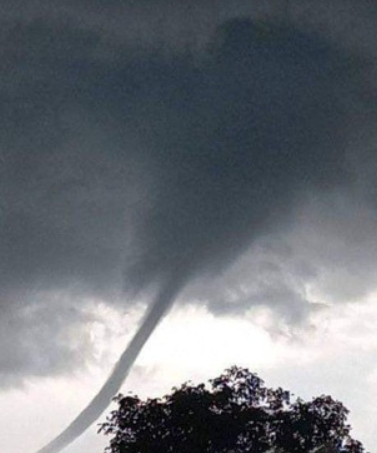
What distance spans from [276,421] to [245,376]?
612 cm

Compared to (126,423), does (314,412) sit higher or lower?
higher

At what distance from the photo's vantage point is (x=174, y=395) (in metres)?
99.0

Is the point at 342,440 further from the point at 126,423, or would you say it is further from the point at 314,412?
the point at 126,423

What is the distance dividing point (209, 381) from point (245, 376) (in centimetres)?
426

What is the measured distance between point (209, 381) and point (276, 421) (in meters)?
8.83

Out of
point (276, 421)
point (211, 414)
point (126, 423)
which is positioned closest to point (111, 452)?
point (126, 423)

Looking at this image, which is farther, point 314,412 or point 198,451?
point 314,412

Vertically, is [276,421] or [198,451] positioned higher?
[276,421]

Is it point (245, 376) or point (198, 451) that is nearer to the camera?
point (198, 451)

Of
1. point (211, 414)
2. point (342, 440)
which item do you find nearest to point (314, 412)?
point (342, 440)

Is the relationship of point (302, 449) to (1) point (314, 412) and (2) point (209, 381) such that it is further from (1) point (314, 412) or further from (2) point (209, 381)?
(2) point (209, 381)

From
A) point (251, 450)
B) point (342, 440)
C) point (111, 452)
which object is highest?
point (342, 440)

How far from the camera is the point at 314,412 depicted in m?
102

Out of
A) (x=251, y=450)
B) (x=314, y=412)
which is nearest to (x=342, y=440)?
(x=314, y=412)
